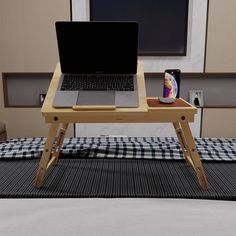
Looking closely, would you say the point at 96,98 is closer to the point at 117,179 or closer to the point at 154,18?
the point at 117,179

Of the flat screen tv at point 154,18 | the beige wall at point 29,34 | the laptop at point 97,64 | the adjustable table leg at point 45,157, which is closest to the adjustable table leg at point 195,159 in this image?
the laptop at point 97,64

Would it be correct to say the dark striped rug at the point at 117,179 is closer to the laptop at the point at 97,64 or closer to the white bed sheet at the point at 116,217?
the white bed sheet at the point at 116,217

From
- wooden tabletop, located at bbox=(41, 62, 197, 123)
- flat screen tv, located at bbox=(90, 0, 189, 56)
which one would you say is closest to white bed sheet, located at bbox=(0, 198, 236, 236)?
wooden tabletop, located at bbox=(41, 62, 197, 123)

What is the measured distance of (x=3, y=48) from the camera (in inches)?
120

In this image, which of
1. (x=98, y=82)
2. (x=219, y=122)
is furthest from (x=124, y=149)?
(x=219, y=122)

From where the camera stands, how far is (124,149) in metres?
1.85

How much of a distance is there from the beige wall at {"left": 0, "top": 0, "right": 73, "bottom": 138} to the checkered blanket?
131 cm

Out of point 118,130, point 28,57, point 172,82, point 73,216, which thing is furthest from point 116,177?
point 28,57

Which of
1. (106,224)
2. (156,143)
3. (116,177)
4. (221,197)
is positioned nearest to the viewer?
(106,224)

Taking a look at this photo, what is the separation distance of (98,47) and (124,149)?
0.68 m

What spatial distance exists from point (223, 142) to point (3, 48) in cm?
235

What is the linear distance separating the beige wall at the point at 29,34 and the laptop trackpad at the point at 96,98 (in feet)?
5.99

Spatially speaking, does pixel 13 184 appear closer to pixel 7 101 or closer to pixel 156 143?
pixel 156 143

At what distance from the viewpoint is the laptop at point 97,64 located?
1.38 m
